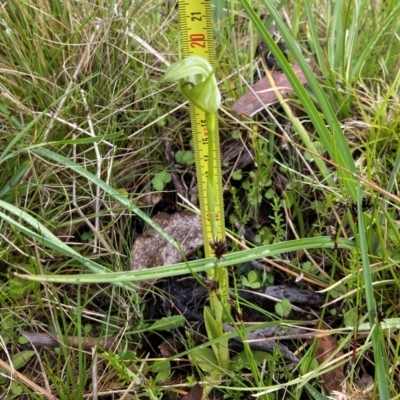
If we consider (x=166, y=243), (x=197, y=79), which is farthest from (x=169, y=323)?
(x=197, y=79)

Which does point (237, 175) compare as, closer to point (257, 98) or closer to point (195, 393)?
point (257, 98)

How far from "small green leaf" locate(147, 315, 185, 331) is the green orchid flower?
0.41 m

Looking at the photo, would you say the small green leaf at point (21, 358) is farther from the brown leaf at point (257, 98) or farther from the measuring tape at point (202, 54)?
the brown leaf at point (257, 98)

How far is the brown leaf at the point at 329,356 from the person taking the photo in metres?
0.87

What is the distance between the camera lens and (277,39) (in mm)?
1316

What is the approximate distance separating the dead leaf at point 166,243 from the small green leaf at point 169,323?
0.14 meters

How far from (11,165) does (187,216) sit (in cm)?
40

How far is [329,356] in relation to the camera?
850 mm

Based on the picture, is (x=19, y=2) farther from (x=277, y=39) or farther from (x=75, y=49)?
(x=277, y=39)

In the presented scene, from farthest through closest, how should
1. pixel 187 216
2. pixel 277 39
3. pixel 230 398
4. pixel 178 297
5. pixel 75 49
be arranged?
1. pixel 277 39
2. pixel 75 49
3. pixel 187 216
4. pixel 178 297
5. pixel 230 398

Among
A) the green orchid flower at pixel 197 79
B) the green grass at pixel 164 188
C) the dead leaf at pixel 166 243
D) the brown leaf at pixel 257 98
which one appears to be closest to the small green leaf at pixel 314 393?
the green grass at pixel 164 188

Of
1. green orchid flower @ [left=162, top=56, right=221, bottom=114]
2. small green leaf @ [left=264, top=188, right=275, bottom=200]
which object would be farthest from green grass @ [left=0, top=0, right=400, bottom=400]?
green orchid flower @ [left=162, top=56, right=221, bottom=114]

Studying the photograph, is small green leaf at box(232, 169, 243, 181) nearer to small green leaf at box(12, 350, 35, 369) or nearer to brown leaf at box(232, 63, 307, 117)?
brown leaf at box(232, 63, 307, 117)

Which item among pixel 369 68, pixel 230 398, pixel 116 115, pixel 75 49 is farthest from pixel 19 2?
pixel 230 398
